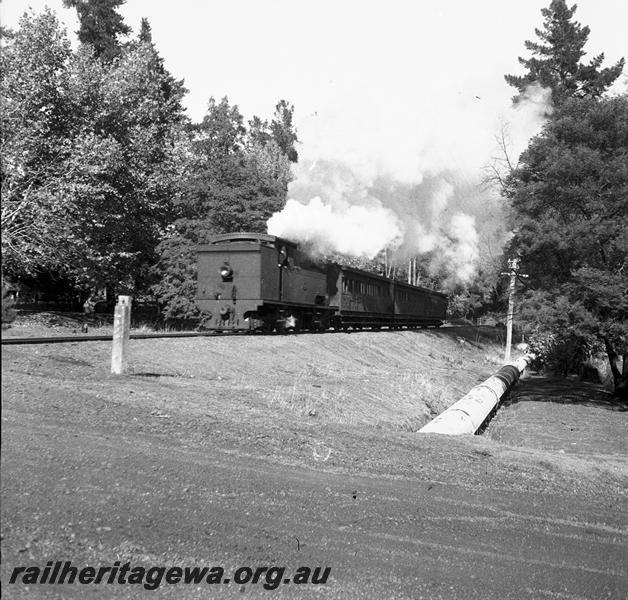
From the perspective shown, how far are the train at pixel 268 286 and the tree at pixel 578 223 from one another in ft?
27.5

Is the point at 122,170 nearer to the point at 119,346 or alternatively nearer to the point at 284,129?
the point at 119,346

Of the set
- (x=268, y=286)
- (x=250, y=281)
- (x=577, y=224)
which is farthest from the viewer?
(x=268, y=286)

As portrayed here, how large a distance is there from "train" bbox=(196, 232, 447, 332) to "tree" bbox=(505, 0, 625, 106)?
54.6ft

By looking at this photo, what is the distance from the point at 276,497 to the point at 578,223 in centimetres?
1854

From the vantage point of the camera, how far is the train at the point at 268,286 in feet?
76.0

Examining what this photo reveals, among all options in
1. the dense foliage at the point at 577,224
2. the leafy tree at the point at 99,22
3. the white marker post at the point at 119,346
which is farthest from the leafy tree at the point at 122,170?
the dense foliage at the point at 577,224

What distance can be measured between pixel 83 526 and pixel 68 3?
149 feet

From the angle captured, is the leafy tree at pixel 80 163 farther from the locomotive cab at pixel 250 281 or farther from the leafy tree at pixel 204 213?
the locomotive cab at pixel 250 281

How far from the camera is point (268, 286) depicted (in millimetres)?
23344

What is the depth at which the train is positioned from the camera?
23.2 metres

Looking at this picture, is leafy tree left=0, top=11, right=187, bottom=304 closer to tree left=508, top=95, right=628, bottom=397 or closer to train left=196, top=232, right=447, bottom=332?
train left=196, top=232, right=447, bottom=332

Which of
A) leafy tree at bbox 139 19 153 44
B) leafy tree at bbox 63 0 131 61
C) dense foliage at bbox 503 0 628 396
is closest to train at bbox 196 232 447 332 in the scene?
dense foliage at bbox 503 0 628 396

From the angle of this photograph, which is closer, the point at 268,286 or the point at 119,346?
the point at 119,346

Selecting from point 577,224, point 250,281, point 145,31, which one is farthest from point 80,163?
point 145,31
